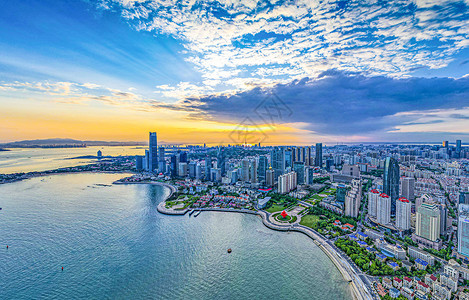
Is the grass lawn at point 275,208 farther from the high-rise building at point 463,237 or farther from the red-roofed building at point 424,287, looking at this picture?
the high-rise building at point 463,237

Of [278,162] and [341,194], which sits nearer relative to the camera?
[341,194]

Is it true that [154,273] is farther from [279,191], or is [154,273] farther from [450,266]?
[279,191]

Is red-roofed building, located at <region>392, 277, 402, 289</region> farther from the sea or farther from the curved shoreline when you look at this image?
the sea

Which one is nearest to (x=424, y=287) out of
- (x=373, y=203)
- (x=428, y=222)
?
(x=428, y=222)

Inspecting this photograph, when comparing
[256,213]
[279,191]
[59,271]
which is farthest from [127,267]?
[279,191]

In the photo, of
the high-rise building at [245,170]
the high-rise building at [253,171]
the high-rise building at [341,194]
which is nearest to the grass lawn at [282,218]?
the high-rise building at [341,194]

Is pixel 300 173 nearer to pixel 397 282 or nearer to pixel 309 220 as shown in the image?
pixel 309 220
